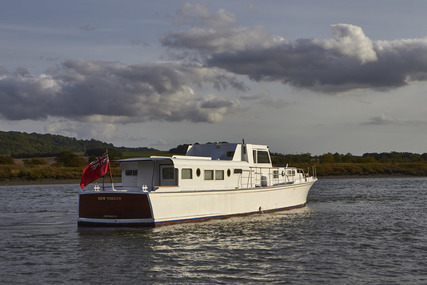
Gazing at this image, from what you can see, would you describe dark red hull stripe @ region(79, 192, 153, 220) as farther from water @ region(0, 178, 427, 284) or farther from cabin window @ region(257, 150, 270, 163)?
cabin window @ region(257, 150, 270, 163)

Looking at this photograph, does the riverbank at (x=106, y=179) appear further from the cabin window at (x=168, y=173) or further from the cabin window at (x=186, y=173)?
the cabin window at (x=168, y=173)

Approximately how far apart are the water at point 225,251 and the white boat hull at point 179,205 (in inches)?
20.2

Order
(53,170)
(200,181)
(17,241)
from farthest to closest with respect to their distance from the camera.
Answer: (53,170), (200,181), (17,241)

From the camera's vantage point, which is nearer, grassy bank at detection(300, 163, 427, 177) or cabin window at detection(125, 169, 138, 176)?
cabin window at detection(125, 169, 138, 176)

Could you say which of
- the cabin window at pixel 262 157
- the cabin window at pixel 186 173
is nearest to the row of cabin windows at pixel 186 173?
the cabin window at pixel 186 173

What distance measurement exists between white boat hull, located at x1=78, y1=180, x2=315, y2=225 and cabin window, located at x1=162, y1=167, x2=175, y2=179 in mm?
2119

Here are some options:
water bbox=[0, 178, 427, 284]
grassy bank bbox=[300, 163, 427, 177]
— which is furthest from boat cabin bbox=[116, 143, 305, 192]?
grassy bank bbox=[300, 163, 427, 177]

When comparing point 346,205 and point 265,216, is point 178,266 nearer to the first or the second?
point 265,216

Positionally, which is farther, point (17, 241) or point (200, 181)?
point (200, 181)

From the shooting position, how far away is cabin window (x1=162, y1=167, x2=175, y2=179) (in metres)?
28.7

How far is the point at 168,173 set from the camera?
2883 centimetres

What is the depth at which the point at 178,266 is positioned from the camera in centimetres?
1761

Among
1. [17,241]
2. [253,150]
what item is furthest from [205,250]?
[253,150]

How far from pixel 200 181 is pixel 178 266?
11671mm
